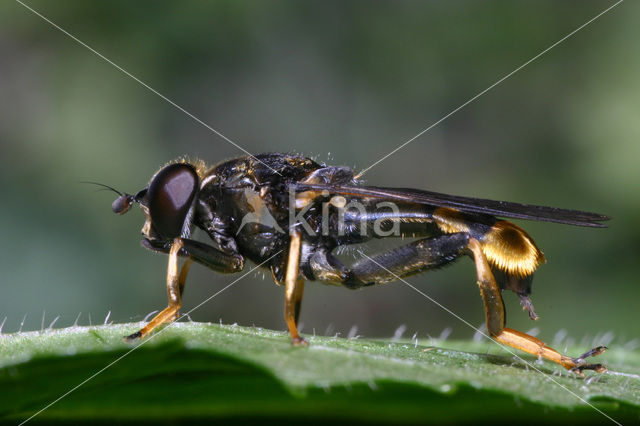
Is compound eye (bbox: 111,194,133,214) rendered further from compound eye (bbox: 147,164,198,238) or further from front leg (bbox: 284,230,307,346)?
front leg (bbox: 284,230,307,346)

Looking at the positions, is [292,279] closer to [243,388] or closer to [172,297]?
[172,297]

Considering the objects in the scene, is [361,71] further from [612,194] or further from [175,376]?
[175,376]

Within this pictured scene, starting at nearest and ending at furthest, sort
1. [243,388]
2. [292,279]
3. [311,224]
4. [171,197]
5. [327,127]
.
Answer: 1. [243,388]
2. [292,279]
3. [171,197]
4. [311,224]
5. [327,127]

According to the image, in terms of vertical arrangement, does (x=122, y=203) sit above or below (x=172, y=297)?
above

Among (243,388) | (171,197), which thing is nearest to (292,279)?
(171,197)

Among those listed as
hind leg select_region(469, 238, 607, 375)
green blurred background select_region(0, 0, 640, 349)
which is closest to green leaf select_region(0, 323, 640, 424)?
hind leg select_region(469, 238, 607, 375)

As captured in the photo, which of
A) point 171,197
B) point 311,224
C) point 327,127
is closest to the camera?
point 171,197
